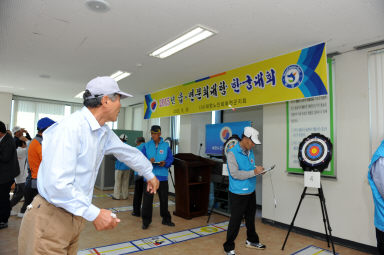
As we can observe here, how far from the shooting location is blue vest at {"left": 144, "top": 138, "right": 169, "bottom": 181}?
3.80 m

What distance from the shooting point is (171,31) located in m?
3.05

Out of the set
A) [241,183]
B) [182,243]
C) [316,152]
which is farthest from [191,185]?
[316,152]

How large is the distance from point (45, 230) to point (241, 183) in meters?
2.01

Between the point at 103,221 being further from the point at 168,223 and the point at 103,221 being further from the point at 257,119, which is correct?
the point at 257,119

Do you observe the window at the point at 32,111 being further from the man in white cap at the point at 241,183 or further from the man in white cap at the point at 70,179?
the man in white cap at the point at 70,179

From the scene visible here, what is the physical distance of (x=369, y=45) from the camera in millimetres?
3107

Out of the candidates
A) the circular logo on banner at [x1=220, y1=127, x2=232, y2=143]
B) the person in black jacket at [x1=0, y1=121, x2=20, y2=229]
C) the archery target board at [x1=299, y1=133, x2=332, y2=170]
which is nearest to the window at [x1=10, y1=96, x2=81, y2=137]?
the person in black jacket at [x1=0, y1=121, x2=20, y2=229]

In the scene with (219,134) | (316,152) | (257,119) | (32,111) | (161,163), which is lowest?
(161,163)

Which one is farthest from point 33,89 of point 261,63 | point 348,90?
point 348,90

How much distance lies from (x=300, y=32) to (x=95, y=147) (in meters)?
2.69

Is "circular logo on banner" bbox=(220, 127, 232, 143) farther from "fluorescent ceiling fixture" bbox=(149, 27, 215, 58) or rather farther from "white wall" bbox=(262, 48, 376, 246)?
"fluorescent ceiling fixture" bbox=(149, 27, 215, 58)

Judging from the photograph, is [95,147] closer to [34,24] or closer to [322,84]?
[34,24]

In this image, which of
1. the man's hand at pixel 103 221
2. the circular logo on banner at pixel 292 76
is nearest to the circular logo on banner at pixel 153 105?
the circular logo on banner at pixel 292 76

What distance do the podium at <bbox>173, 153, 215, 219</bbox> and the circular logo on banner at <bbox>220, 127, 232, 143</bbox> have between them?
0.61 m
